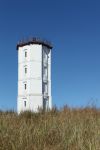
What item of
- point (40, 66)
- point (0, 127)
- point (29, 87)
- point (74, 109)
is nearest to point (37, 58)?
point (40, 66)

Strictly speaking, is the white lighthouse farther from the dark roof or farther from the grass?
the grass

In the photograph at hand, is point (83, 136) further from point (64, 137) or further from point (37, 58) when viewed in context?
point (37, 58)

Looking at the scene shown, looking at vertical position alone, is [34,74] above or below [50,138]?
above

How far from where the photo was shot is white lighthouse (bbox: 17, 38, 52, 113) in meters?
65.6

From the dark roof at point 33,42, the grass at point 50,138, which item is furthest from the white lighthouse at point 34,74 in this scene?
the grass at point 50,138

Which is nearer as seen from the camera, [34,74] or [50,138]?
[50,138]

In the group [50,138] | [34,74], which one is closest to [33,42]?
[34,74]

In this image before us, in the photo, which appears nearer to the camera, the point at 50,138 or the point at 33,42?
the point at 50,138

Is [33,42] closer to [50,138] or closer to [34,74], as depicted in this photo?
[34,74]

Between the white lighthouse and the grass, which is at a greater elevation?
the white lighthouse

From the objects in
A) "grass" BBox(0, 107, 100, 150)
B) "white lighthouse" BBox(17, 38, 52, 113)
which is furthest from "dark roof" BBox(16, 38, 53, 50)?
"grass" BBox(0, 107, 100, 150)

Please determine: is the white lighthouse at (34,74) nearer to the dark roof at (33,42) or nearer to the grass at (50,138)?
the dark roof at (33,42)

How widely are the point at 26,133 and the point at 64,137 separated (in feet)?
2.12

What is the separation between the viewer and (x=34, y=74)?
67.0 m
